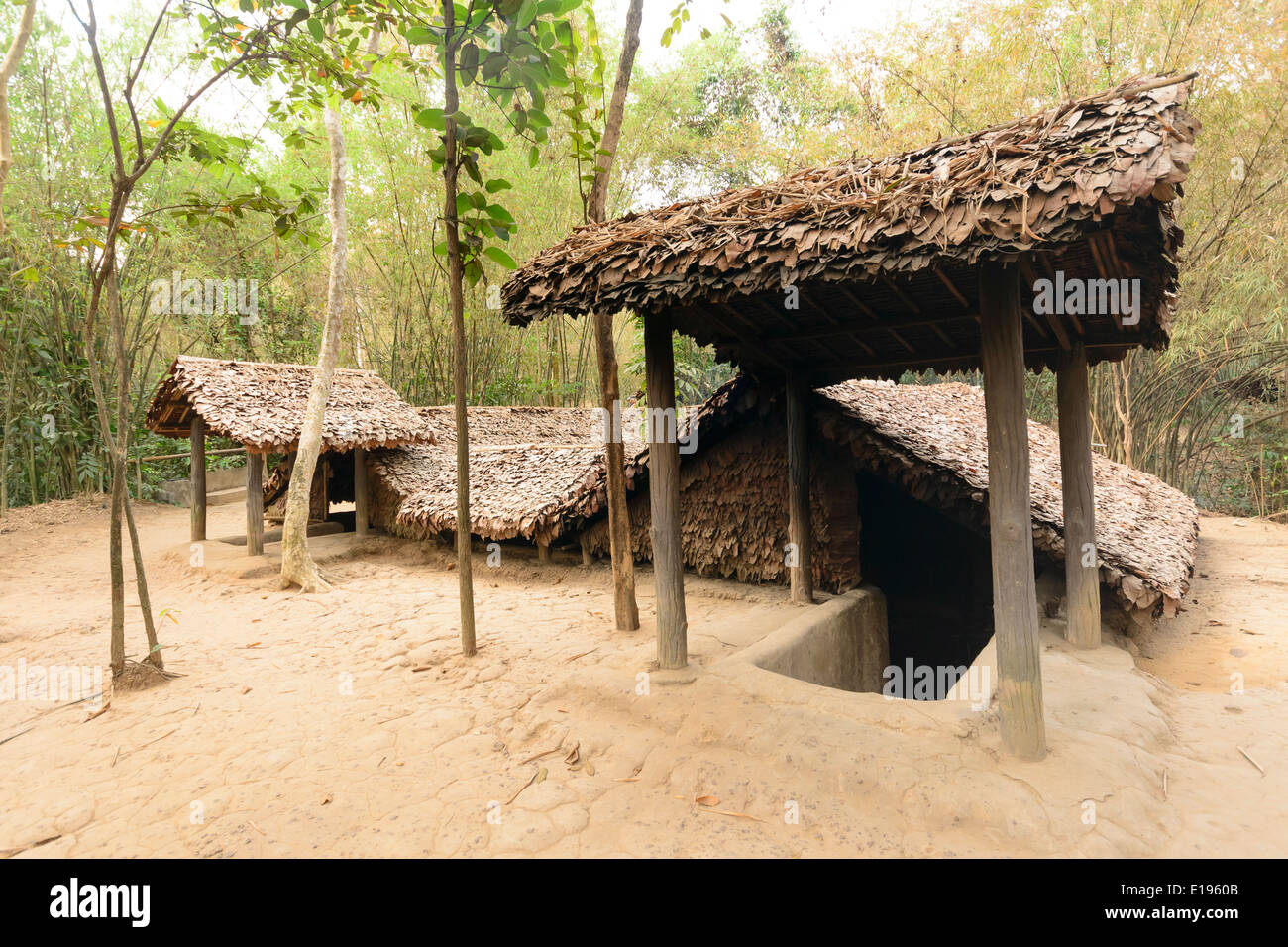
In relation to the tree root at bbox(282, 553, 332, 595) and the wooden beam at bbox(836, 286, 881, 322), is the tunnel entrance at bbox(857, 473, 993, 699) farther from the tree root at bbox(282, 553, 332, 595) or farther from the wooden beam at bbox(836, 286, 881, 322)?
the tree root at bbox(282, 553, 332, 595)

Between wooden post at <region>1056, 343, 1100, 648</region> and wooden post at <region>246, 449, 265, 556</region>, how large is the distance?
831cm

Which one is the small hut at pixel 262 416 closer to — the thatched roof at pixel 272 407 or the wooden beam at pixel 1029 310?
the thatched roof at pixel 272 407

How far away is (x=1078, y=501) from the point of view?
13.2ft

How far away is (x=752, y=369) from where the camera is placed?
5.00 meters

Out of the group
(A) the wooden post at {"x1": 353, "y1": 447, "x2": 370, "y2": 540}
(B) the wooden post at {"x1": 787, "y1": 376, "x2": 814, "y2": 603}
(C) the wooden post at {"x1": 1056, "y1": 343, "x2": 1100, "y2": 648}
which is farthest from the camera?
(A) the wooden post at {"x1": 353, "y1": 447, "x2": 370, "y2": 540}

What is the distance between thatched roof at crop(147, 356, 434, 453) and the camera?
7391 mm

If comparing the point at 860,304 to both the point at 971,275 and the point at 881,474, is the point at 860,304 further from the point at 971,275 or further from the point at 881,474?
the point at 881,474

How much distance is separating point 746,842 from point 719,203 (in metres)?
2.80

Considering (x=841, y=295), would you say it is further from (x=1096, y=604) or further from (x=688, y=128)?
(x=688, y=128)

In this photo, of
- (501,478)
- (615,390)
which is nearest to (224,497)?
(501,478)

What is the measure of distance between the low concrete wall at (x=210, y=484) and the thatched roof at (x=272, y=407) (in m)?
4.38

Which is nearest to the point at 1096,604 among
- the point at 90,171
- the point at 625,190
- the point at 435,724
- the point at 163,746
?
the point at 435,724

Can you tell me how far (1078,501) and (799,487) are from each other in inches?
72.7

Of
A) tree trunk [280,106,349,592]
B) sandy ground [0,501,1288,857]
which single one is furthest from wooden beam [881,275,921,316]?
tree trunk [280,106,349,592]
